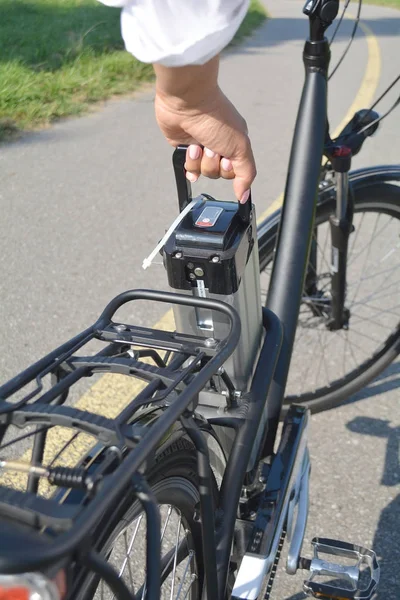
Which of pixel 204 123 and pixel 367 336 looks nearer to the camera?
pixel 204 123

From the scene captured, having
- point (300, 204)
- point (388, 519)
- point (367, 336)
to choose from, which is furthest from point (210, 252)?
point (367, 336)

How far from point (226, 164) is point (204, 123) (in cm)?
11

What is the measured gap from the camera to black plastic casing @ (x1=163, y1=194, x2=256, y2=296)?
128 centimetres

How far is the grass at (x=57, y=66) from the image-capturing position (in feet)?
19.4

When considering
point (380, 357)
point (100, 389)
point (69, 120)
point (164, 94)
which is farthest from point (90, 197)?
point (164, 94)

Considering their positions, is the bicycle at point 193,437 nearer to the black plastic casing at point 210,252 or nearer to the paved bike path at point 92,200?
the black plastic casing at point 210,252

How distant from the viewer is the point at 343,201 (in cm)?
216

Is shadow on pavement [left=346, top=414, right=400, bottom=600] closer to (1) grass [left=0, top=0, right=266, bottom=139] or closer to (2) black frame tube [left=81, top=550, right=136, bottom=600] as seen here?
(2) black frame tube [left=81, top=550, right=136, bottom=600]

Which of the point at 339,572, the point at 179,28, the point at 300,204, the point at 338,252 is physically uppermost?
the point at 179,28

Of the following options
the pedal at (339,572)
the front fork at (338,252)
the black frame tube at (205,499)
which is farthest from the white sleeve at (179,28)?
the pedal at (339,572)

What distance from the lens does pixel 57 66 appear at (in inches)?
279

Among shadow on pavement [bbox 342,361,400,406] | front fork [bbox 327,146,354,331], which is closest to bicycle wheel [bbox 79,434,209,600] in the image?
front fork [bbox 327,146,354,331]

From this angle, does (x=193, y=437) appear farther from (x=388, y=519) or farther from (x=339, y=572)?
(x=388, y=519)

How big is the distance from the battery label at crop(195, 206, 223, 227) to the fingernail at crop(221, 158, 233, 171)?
0.09 m
